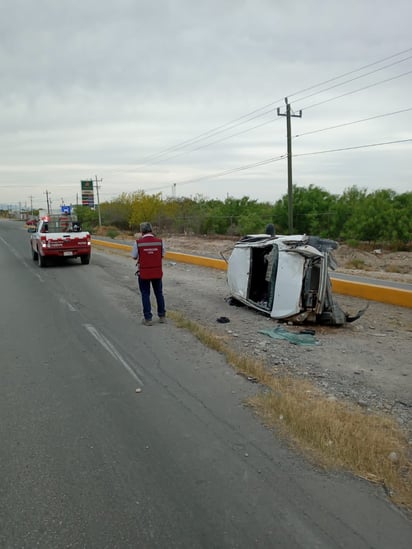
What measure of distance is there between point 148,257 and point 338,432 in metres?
5.25

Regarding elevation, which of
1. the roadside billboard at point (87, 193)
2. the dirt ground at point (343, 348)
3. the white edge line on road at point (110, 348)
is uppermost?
the roadside billboard at point (87, 193)

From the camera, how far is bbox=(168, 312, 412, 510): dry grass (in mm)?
3438

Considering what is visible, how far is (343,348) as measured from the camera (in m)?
7.07

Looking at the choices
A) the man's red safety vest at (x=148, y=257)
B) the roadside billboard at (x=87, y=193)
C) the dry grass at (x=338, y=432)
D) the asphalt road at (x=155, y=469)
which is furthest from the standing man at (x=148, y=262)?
the roadside billboard at (x=87, y=193)

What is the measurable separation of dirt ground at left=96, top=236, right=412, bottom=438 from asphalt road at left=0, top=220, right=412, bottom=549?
101cm

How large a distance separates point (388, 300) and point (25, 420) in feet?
28.9

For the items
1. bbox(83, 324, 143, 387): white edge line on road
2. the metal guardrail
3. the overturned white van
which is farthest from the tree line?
bbox(83, 324, 143, 387): white edge line on road

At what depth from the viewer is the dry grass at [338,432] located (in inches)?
135

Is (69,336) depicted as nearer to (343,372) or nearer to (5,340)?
(5,340)

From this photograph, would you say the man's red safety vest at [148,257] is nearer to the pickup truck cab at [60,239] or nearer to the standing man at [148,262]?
the standing man at [148,262]

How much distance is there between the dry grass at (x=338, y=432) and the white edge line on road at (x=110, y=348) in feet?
4.84

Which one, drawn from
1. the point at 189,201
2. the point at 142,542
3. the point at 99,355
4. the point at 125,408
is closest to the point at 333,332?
the point at 99,355

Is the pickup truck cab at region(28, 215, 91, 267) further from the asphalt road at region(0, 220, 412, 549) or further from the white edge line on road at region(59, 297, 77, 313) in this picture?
the asphalt road at region(0, 220, 412, 549)

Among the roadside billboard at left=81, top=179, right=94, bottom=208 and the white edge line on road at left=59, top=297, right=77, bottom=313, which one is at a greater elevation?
the roadside billboard at left=81, top=179, right=94, bottom=208
